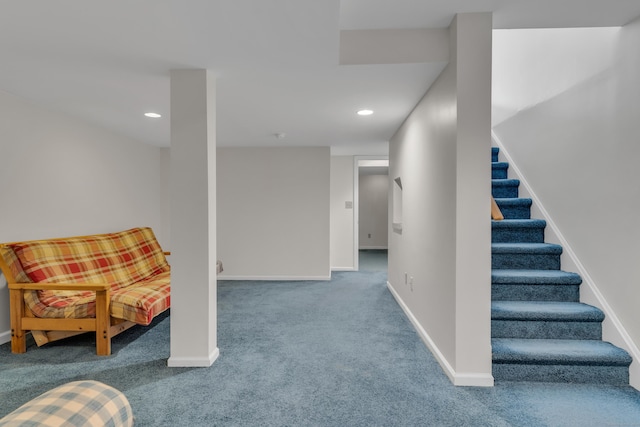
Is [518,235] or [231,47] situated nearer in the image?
[231,47]

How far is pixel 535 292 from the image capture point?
97.5 inches

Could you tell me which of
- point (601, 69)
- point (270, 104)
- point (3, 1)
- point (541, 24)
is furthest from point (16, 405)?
point (601, 69)

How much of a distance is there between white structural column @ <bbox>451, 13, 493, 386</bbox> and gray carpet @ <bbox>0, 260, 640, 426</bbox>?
283 millimetres

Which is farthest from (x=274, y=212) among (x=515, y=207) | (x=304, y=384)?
(x=304, y=384)

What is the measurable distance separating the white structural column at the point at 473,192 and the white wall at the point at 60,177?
135 inches

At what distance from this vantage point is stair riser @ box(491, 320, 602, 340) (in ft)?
7.32

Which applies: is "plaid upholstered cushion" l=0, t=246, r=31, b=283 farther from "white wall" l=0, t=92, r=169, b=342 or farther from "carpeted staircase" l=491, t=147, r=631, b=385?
"carpeted staircase" l=491, t=147, r=631, b=385

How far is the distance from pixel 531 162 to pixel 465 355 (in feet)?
6.38

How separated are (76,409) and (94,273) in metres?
2.41

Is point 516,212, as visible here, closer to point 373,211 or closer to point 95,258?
point 95,258

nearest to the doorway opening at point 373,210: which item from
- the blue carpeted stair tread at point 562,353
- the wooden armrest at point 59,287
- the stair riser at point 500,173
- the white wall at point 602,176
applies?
the stair riser at point 500,173

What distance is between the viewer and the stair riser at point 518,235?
9.36 feet

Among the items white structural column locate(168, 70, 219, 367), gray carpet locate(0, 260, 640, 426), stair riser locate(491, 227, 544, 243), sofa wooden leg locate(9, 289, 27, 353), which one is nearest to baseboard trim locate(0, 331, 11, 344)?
gray carpet locate(0, 260, 640, 426)

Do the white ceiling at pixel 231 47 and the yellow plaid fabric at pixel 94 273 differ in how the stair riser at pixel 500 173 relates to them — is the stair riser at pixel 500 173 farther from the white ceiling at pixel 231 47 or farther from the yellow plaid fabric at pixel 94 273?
the yellow plaid fabric at pixel 94 273
